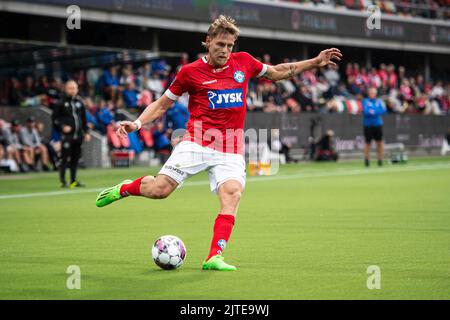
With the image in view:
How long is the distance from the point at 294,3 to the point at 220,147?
3223cm

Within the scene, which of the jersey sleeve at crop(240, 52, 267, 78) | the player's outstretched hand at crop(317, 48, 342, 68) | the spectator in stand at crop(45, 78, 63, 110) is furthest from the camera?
the spectator in stand at crop(45, 78, 63, 110)

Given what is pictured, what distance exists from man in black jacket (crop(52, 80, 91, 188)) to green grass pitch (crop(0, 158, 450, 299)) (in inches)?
27.0

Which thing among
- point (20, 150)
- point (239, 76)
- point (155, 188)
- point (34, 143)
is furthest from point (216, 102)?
point (34, 143)

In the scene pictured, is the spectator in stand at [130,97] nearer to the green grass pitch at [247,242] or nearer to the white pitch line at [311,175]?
the white pitch line at [311,175]

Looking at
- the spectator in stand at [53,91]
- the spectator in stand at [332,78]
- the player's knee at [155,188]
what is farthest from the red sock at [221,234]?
the spectator in stand at [332,78]

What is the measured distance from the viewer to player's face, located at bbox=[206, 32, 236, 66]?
339 inches

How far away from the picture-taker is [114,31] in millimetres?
36438

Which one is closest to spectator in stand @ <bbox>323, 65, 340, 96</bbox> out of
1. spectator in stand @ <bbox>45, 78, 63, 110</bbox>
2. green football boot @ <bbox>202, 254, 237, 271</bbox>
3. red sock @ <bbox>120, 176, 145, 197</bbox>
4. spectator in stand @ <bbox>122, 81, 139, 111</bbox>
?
spectator in stand @ <bbox>122, 81, 139, 111</bbox>

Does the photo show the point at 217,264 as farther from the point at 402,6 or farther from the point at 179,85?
the point at 402,6

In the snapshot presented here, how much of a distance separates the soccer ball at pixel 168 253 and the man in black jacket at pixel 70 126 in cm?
1204

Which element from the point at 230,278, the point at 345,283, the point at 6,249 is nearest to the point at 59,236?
the point at 6,249

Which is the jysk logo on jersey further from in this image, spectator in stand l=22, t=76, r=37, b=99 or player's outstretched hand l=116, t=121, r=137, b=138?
spectator in stand l=22, t=76, r=37, b=99

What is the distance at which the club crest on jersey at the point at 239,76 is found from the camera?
8969 mm

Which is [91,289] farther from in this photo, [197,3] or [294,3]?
[294,3]
